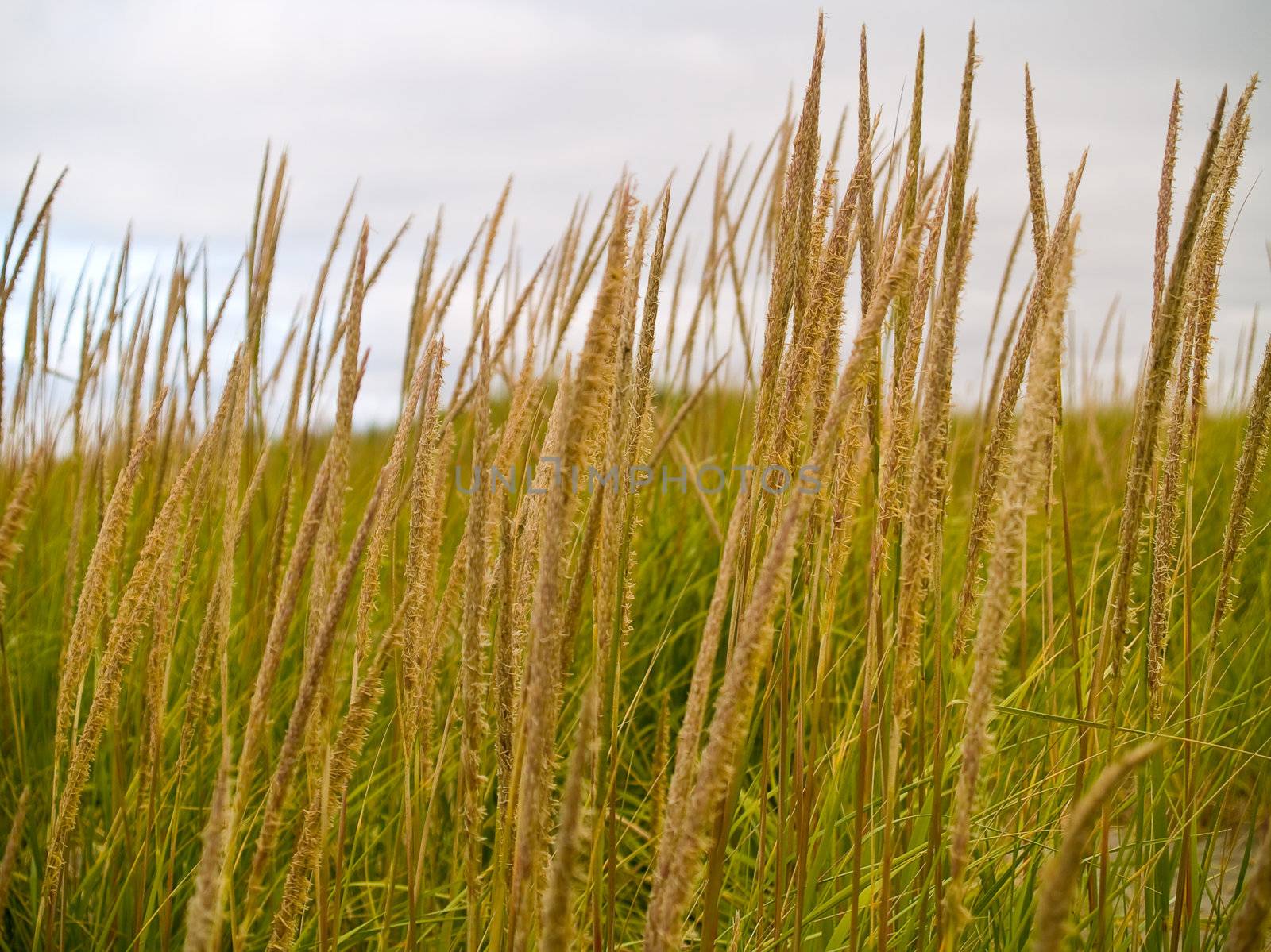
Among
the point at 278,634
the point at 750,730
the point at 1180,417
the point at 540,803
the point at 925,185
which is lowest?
the point at 750,730

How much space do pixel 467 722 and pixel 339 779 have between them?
22 cm

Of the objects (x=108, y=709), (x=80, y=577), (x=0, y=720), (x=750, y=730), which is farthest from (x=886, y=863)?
(x=80, y=577)

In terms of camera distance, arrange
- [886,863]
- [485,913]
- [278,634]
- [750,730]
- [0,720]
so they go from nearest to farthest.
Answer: [278,634]
[886,863]
[485,913]
[750,730]
[0,720]

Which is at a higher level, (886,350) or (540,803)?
(886,350)

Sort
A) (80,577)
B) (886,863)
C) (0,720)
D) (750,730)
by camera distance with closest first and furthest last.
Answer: (886,863) → (750,730) → (0,720) → (80,577)

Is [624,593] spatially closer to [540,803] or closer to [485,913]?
[540,803]

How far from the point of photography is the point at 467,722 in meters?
0.83

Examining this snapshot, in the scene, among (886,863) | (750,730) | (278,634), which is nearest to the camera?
(278,634)

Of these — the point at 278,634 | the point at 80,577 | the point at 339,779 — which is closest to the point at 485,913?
the point at 339,779

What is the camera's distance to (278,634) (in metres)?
0.73

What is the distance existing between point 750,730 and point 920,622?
59 cm

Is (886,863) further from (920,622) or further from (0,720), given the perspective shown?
(0,720)

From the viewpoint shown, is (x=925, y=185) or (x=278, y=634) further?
(x=925, y=185)

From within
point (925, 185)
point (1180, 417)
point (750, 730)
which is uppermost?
point (925, 185)
